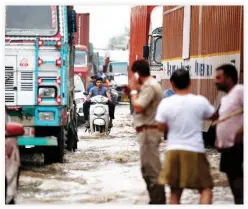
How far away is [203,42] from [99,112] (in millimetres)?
4198

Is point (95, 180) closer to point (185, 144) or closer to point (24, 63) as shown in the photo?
point (24, 63)

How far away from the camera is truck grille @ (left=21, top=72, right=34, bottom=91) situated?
13.1 meters

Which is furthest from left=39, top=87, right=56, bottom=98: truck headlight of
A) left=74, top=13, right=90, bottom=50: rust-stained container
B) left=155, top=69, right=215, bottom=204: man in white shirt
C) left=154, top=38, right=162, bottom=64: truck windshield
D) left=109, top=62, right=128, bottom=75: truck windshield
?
left=109, top=62, right=128, bottom=75: truck windshield

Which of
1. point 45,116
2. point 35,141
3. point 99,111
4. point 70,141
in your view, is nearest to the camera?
point 35,141

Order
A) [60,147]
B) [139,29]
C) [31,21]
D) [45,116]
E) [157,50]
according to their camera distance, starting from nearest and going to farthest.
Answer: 1. [45,116]
2. [31,21]
3. [60,147]
4. [157,50]
5. [139,29]

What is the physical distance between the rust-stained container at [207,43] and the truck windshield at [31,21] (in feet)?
9.66

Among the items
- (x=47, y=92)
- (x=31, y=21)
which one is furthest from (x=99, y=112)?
(x=47, y=92)

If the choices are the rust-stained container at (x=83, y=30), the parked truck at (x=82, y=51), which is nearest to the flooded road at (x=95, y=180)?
the parked truck at (x=82, y=51)

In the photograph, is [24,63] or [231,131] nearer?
[231,131]

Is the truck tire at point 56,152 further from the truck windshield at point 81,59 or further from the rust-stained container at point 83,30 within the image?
the rust-stained container at point 83,30

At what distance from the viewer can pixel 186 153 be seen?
857cm

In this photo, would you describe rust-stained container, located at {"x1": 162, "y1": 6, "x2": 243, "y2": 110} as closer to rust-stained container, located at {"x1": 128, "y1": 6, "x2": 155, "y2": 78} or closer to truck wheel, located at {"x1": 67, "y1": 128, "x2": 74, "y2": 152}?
truck wheel, located at {"x1": 67, "y1": 128, "x2": 74, "y2": 152}

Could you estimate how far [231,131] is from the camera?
8.84 meters

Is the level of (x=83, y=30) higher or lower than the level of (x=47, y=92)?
higher
